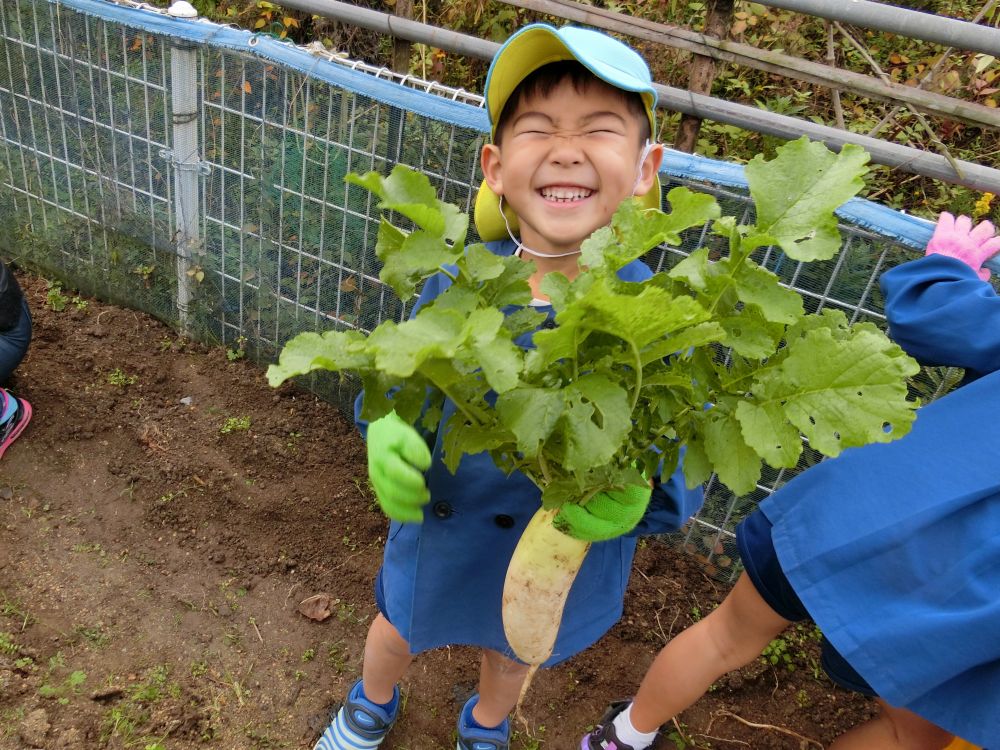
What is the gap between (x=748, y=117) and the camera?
2.24 m

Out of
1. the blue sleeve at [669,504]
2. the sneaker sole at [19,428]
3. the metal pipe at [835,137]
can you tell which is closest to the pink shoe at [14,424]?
the sneaker sole at [19,428]

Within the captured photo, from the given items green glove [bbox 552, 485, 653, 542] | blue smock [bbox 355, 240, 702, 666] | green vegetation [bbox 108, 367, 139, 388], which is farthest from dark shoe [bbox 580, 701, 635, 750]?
green vegetation [bbox 108, 367, 139, 388]

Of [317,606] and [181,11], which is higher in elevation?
[181,11]

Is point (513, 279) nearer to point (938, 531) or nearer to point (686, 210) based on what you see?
point (686, 210)

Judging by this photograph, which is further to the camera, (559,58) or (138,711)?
(138,711)

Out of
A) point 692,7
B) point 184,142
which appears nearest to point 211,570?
point 184,142

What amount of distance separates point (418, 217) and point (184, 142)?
2.26 m

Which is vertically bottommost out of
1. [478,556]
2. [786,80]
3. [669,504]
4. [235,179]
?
[478,556]

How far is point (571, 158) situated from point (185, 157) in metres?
2.13

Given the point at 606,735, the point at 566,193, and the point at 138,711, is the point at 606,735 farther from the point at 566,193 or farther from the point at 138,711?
the point at 566,193

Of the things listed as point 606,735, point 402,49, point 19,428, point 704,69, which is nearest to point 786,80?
point 704,69

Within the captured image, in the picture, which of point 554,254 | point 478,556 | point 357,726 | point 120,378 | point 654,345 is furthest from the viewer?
point 120,378

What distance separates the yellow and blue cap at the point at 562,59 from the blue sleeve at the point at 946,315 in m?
0.63

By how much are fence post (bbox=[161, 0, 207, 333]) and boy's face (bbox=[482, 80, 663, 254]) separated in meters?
1.92
